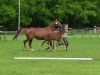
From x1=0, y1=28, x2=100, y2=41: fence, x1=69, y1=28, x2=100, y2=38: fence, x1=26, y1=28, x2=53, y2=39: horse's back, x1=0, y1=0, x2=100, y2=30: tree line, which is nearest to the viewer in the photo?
x1=26, y1=28, x2=53, y2=39: horse's back

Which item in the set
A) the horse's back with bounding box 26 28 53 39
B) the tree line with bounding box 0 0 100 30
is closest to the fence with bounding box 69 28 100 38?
the tree line with bounding box 0 0 100 30

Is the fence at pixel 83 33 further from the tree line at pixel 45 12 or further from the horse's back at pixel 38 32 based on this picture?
the horse's back at pixel 38 32

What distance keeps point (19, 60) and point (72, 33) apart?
117 feet

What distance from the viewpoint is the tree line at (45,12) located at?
232ft

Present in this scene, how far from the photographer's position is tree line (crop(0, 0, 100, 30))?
232 ft

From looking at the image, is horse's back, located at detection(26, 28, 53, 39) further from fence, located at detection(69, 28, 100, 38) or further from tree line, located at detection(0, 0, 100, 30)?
tree line, located at detection(0, 0, 100, 30)

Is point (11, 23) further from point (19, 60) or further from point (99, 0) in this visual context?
point (19, 60)

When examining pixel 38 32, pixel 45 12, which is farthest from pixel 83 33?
pixel 38 32

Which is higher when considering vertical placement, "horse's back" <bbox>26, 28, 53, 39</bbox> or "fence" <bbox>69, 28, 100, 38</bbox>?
"horse's back" <bbox>26, 28, 53, 39</bbox>

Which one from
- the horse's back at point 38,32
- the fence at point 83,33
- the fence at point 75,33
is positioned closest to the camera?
the horse's back at point 38,32

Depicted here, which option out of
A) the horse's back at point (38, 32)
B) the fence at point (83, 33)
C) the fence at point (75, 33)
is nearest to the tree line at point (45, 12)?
the fence at point (83, 33)

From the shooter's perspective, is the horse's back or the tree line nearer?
the horse's back

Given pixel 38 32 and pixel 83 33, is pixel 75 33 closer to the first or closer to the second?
pixel 83 33

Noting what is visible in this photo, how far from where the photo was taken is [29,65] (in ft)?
51.7
